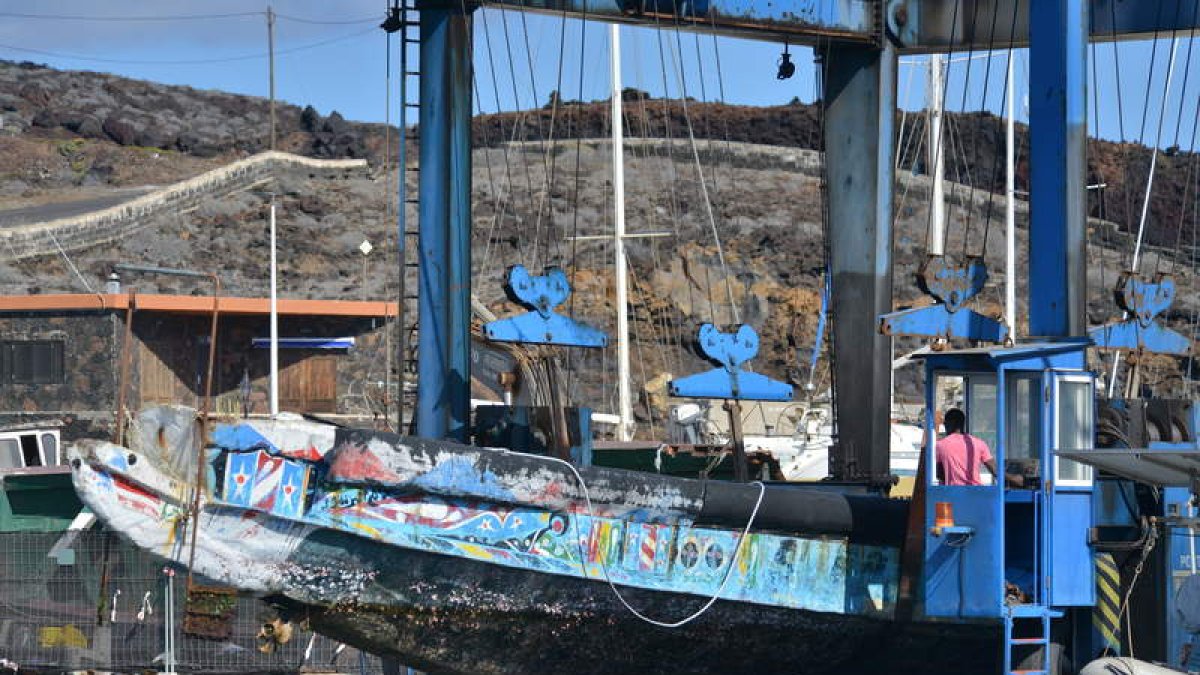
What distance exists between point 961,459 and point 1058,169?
8.76 feet

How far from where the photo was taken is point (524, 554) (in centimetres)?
1412

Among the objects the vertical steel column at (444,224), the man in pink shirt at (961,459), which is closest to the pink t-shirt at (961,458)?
the man in pink shirt at (961,459)

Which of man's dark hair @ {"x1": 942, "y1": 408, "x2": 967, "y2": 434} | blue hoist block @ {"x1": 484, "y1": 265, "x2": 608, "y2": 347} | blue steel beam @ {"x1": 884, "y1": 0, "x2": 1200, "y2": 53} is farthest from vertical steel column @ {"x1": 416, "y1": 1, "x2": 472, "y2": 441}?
blue steel beam @ {"x1": 884, "y1": 0, "x2": 1200, "y2": 53}

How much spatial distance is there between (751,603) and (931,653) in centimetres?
159

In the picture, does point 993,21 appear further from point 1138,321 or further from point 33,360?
point 33,360

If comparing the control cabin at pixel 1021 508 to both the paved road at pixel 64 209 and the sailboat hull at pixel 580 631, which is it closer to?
the sailboat hull at pixel 580 631

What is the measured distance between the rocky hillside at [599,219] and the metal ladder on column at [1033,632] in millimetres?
19599

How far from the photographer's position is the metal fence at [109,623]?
60.1ft

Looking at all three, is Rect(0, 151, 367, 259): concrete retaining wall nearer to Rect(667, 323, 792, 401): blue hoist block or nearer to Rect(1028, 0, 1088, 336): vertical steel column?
Rect(667, 323, 792, 401): blue hoist block

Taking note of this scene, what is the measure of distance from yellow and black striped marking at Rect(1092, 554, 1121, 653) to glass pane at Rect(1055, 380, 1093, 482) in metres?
0.75

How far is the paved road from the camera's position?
195 ft

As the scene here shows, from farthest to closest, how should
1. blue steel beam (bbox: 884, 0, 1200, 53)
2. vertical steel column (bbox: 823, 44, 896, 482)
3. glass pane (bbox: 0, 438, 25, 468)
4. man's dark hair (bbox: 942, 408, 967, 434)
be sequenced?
glass pane (bbox: 0, 438, 25, 468) → vertical steel column (bbox: 823, 44, 896, 482) → blue steel beam (bbox: 884, 0, 1200, 53) → man's dark hair (bbox: 942, 408, 967, 434)

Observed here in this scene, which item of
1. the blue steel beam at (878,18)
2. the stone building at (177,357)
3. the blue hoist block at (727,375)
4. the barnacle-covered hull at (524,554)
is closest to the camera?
the barnacle-covered hull at (524,554)

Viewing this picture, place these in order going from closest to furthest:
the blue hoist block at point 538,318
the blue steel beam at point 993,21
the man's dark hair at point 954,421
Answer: the man's dark hair at point 954,421 < the blue hoist block at point 538,318 < the blue steel beam at point 993,21
